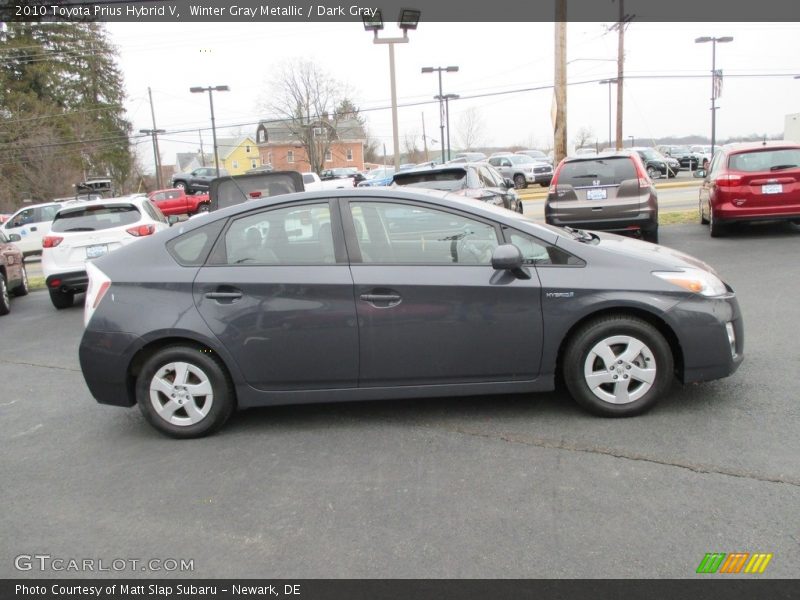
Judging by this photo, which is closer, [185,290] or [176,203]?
[185,290]

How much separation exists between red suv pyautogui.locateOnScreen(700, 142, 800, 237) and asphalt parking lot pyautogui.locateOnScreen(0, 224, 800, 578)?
244 inches

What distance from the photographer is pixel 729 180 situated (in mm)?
10422

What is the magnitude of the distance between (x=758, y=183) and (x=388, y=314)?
8644mm

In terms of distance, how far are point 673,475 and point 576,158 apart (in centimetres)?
785

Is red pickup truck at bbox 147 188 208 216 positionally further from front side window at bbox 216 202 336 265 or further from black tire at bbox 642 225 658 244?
front side window at bbox 216 202 336 265

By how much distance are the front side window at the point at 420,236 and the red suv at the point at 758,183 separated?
796cm

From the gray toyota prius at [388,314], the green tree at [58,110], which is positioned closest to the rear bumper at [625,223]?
the gray toyota prius at [388,314]

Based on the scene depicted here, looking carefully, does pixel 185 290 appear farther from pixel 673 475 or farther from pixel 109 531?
pixel 673 475

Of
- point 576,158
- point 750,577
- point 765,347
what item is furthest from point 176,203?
point 750,577

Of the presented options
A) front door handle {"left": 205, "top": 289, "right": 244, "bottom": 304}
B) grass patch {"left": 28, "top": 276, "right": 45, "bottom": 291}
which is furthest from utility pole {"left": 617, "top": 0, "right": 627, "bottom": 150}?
front door handle {"left": 205, "top": 289, "right": 244, "bottom": 304}

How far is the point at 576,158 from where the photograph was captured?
10.4 m

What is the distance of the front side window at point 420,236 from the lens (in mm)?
4223

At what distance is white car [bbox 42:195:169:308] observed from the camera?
9.52 meters

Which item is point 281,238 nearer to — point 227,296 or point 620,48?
point 227,296
